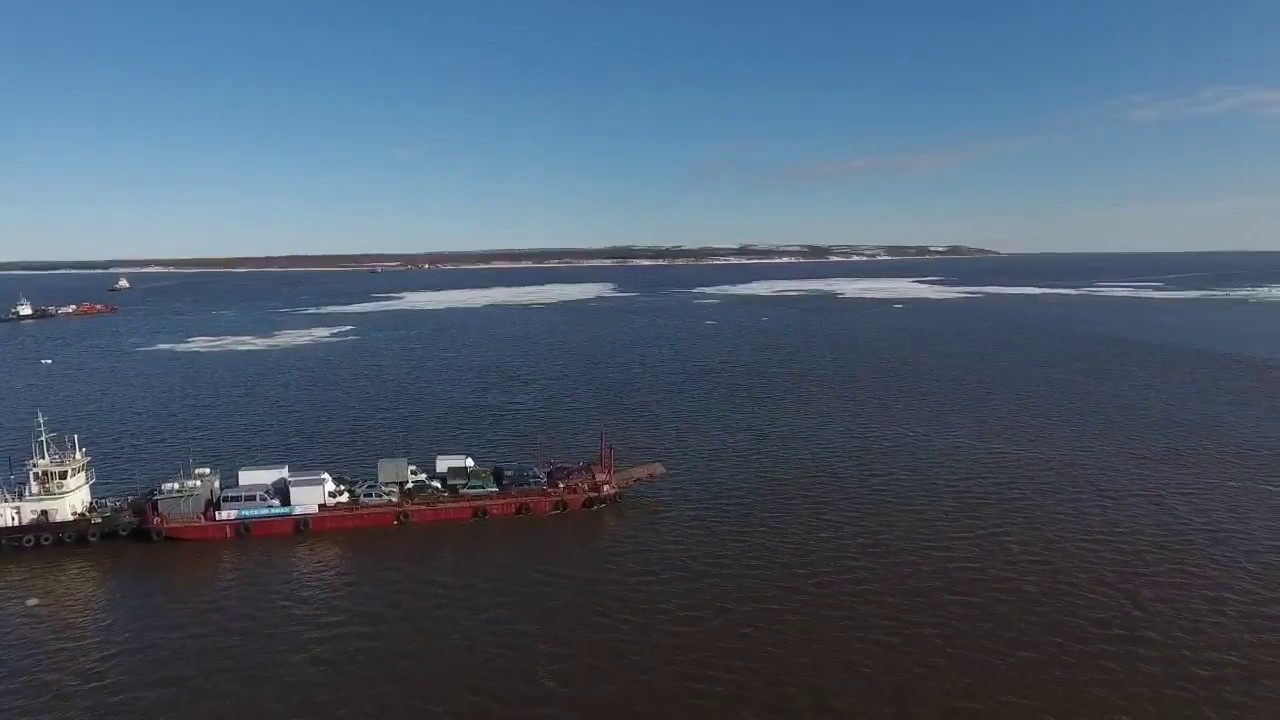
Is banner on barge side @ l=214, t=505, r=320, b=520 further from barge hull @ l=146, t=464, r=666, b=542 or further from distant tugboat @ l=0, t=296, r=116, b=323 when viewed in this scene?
distant tugboat @ l=0, t=296, r=116, b=323

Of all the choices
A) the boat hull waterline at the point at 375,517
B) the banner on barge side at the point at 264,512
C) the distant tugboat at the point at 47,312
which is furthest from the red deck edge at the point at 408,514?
the distant tugboat at the point at 47,312

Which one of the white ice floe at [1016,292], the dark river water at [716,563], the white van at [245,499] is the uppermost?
the white ice floe at [1016,292]

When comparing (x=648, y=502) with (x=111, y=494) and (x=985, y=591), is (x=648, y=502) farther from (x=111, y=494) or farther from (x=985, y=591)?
(x=111, y=494)

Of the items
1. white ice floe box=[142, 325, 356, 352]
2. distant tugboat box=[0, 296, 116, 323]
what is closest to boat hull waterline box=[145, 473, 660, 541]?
white ice floe box=[142, 325, 356, 352]

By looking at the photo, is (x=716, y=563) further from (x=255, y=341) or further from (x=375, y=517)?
(x=255, y=341)

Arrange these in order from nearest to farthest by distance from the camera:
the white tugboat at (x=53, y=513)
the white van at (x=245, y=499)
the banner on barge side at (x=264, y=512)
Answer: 1. the white tugboat at (x=53, y=513)
2. the banner on barge side at (x=264, y=512)
3. the white van at (x=245, y=499)

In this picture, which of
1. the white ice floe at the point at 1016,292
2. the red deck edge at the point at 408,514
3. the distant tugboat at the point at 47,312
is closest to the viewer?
the red deck edge at the point at 408,514

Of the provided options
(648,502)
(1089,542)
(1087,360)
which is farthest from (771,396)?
(1087,360)

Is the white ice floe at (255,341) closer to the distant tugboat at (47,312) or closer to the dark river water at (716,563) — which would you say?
the dark river water at (716,563)
